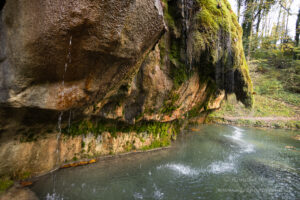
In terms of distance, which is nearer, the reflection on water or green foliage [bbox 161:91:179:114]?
the reflection on water

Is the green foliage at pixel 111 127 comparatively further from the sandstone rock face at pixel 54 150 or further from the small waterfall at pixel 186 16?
the small waterfall at pixel 186 16

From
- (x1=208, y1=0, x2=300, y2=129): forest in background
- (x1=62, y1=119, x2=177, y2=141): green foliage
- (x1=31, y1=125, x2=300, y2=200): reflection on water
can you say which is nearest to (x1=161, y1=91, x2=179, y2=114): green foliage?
(x1=62, y1=119, x2=177, y2=141): green foliage

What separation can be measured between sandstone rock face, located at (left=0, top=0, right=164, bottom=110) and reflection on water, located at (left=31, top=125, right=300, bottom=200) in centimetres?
238

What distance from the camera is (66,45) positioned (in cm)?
255

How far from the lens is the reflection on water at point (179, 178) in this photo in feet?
13.9

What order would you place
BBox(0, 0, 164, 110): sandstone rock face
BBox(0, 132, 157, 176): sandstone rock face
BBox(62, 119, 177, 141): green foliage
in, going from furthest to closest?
BBox(62, 119, 177, 141): green foliage, BBox(0, 132, 157, 176): sandstone rock face, BBox(0, 0, 164, 110): sandstone rock face

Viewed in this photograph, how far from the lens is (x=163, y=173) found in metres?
5.46

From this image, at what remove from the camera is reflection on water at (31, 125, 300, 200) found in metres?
4.22

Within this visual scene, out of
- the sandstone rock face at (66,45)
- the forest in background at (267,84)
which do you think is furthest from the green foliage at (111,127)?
the forest in background at (267,84)

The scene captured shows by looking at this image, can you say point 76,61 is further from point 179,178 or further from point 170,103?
point 170,103

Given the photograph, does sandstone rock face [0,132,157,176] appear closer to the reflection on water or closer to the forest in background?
the reflection on water

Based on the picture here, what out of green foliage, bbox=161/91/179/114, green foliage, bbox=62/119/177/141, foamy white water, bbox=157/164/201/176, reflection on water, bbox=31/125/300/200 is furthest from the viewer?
green foliage, bbox=161/91/179/114

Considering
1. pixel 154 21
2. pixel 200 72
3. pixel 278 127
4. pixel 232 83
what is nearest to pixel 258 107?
pixel 278 127

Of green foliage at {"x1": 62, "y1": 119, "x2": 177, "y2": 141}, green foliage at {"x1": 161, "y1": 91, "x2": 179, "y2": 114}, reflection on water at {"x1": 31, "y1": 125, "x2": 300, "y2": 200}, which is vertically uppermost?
green foliage at {"x1": 161, "y1": 91, "x2": 179, "y2": 114}
